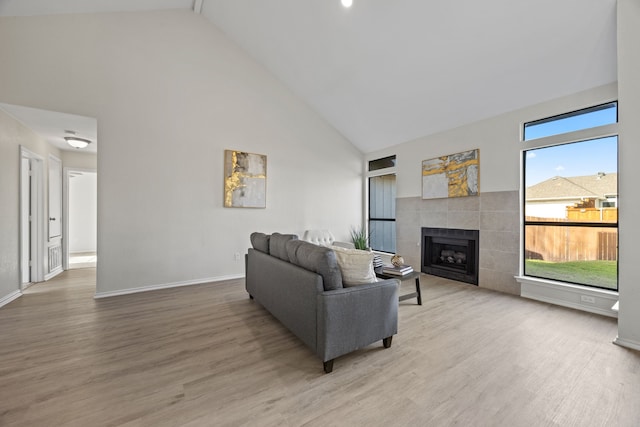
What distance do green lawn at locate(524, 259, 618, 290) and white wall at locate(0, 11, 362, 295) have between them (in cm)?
419

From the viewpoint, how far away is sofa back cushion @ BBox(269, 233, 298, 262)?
280 centimetres

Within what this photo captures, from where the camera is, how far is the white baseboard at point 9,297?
10.9ft

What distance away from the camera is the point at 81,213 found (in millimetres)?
7500

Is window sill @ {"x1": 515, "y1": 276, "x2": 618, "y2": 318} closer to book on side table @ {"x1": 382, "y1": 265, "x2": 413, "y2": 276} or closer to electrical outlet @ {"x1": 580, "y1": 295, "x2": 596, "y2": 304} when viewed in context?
electrical outlet @ {"x1": 580, "y1": 295, "x2": 596, "y2": 304}

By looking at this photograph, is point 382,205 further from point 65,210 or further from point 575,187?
point 65,210

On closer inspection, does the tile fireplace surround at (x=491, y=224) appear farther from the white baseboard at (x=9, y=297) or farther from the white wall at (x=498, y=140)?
the white baseboard at (x=9, y=297)

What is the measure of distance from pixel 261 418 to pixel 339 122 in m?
5.64

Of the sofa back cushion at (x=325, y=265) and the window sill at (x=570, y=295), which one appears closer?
the sofa back cushion at (x=325, y=265)

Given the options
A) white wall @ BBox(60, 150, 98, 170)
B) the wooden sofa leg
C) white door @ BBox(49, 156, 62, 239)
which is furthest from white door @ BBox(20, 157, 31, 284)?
the wooden sofa leg

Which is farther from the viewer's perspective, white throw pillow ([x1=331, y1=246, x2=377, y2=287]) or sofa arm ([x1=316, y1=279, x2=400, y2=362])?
white throw pillow ([x1=331, y1=246, x2=377, y2=287])

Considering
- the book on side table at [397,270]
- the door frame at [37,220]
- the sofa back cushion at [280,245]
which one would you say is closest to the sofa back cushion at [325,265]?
the sofa back cushion at [280,245]

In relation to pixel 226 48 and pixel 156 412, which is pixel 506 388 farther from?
pixel 226 48

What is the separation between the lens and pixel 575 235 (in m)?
3.50

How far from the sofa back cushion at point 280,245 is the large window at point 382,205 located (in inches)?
151
